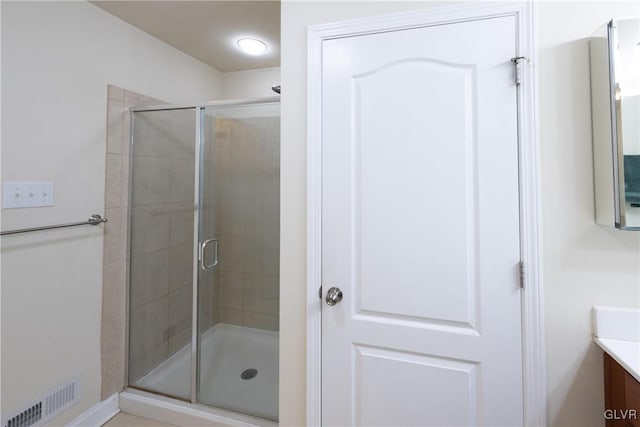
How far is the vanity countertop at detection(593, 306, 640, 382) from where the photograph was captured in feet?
3.28

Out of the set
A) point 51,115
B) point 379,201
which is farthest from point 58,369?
point 379,201

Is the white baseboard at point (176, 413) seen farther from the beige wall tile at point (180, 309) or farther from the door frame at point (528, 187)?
the door frame at point (528, 187)

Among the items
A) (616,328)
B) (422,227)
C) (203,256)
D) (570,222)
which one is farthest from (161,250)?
(616,328)

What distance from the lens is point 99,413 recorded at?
6.05 ft

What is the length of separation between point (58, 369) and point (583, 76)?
2739mm

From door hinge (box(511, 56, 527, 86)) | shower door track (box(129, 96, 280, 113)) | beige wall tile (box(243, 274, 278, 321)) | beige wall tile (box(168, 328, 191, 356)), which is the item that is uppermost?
shower door track (box(129, 96, 280, 113))

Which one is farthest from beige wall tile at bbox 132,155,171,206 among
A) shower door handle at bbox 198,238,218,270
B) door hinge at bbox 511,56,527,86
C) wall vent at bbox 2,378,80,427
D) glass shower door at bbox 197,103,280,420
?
door hinge at bbox 511,56,527,86

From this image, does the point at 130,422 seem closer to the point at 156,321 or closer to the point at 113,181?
the point at 156,321

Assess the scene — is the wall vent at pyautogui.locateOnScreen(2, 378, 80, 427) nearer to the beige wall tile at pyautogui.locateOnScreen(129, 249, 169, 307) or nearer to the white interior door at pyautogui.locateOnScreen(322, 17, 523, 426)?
the beige wall tile at pyautogui.locateOnScreen(129, 249, 169, 307)

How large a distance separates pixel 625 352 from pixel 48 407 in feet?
8.26

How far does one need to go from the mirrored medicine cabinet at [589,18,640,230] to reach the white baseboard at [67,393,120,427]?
2.67 metres

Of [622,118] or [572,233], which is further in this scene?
[572,233]

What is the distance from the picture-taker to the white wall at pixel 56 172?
145 centimetres

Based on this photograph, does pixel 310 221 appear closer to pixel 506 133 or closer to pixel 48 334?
pixel 506 133
